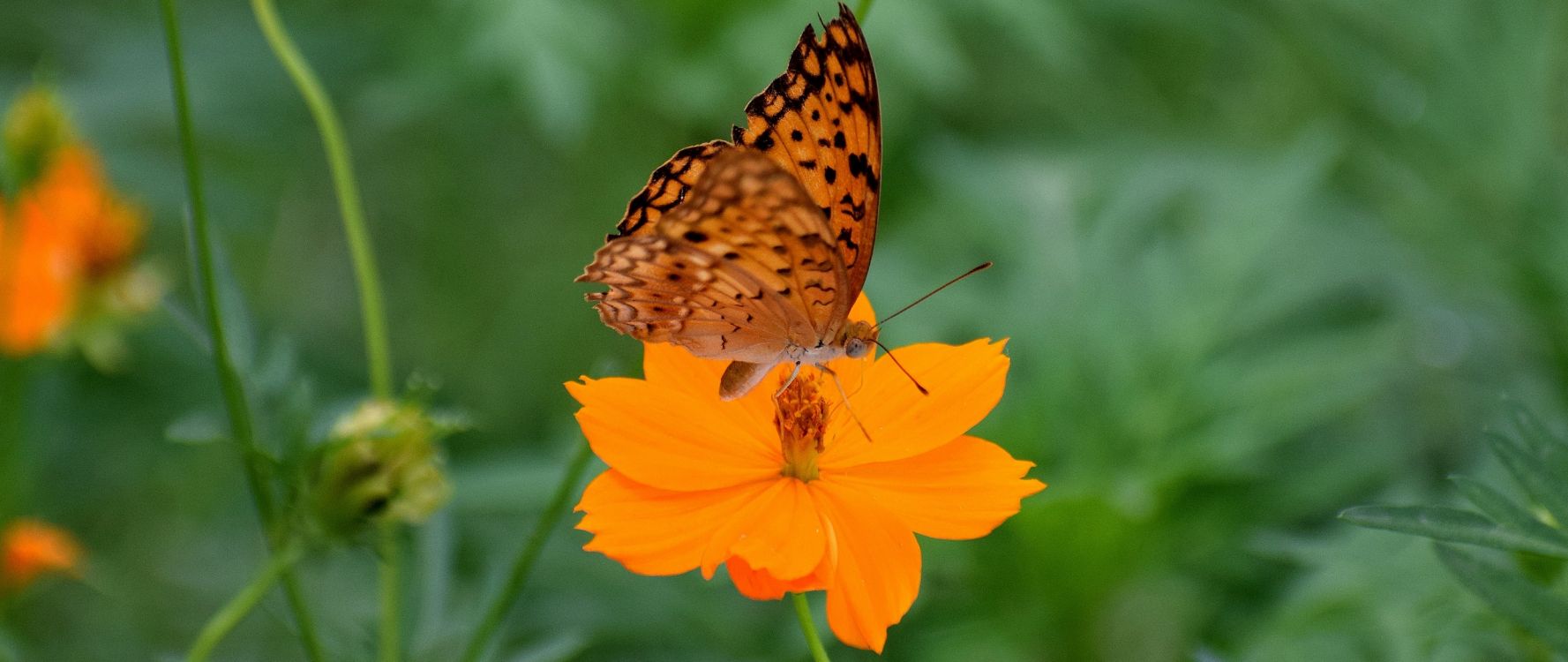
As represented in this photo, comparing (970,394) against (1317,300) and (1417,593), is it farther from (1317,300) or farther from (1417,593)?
(1317,300)

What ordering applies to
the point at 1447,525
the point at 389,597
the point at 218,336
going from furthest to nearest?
the point at 389,597
the point at 218,336
the point at 1447,525

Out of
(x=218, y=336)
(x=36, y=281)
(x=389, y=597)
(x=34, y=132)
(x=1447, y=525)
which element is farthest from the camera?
(x=36, y=281)

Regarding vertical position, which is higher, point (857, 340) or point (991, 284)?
point (991, 284)

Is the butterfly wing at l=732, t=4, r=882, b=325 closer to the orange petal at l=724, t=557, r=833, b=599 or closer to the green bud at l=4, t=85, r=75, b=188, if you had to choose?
the orange petal at l=724, t=557, r=833, b=599

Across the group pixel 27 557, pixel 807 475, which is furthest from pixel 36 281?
pixel 807 475

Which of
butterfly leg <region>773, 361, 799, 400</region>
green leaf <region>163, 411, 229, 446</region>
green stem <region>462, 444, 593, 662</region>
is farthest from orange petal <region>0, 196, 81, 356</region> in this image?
butterfly leg <region>773, 361, 799, 400</region>

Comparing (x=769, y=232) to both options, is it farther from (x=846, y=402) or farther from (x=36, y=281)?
(x=36, y=281)
